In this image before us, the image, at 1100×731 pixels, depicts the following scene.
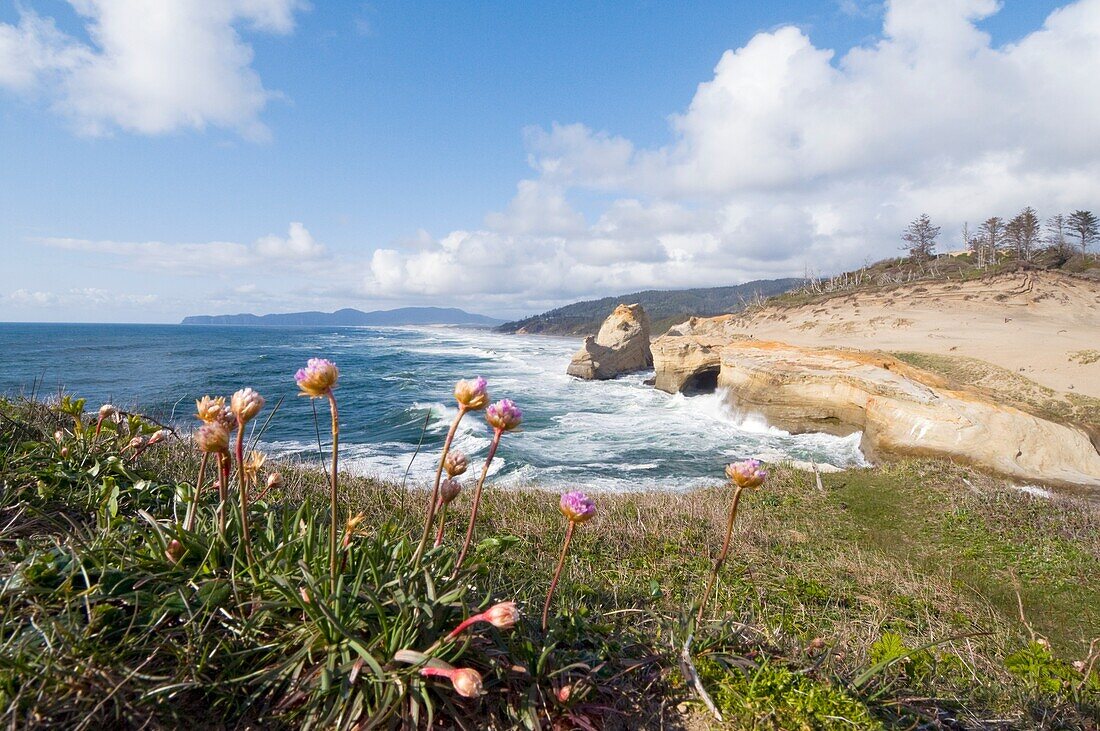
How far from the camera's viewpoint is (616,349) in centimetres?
3747

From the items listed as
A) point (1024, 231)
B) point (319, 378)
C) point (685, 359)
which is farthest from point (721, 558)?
point (1024, 231)

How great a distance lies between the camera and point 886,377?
16.2m

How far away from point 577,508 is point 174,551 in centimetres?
151

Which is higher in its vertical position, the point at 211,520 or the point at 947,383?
the point at 211,520

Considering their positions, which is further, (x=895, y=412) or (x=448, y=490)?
(x=895, y=412)

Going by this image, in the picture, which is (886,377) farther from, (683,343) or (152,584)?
(152,584)

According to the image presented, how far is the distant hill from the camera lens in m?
133

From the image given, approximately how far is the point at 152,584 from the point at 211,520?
1.32 feet

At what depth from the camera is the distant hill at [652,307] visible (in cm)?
13310

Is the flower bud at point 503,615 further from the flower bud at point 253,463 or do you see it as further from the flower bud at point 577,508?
the flower bud at point 253,463

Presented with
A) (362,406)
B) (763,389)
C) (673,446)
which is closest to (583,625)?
(673,446)

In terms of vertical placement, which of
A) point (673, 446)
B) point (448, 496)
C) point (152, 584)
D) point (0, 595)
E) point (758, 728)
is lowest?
point (673, 446)

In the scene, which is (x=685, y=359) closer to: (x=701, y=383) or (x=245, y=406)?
(x=701, y=383)

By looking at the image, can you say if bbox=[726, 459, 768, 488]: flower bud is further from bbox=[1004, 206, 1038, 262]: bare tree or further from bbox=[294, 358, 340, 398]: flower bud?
bbox=[1004, 206, 1038, 262]: bare tree
